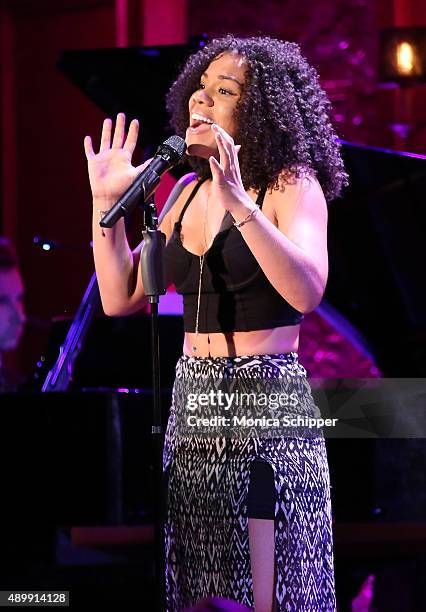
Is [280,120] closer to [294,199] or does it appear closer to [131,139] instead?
[294,199]

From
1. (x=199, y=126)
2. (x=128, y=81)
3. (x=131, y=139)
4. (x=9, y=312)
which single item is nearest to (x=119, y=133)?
(x=131, y=139)

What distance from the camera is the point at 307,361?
6.57 m

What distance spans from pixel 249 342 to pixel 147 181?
41 centimetres

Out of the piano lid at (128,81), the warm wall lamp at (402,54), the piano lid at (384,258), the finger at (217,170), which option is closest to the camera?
the finger at (217,170)

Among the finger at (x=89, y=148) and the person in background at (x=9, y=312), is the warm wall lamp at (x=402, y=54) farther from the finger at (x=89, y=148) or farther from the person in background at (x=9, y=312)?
the finger at (x=89, y=148)

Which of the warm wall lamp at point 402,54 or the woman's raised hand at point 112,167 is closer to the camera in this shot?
the woman's raised hand at point 112,167

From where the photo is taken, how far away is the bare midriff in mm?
2123

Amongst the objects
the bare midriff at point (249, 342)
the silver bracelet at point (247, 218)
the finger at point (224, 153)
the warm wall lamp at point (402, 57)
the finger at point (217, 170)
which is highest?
the warm wall lamp at point (402, 57)

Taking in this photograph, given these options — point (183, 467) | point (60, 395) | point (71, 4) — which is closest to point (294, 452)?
point (183, 467)

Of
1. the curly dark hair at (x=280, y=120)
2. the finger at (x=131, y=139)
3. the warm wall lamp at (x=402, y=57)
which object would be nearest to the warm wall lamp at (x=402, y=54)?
the warm wall lamp at (x=402, y=57)

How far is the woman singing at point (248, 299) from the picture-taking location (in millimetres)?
2035

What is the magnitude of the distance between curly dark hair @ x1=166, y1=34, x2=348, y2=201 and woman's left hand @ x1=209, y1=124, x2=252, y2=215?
0.71 ft

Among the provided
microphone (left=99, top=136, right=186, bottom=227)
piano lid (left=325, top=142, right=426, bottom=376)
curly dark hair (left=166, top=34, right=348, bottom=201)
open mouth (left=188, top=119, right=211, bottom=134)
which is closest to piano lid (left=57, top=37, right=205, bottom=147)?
piano lid (left=325, top=142, right=426, bottom=376)

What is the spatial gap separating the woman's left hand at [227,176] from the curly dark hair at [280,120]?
0.22 m
